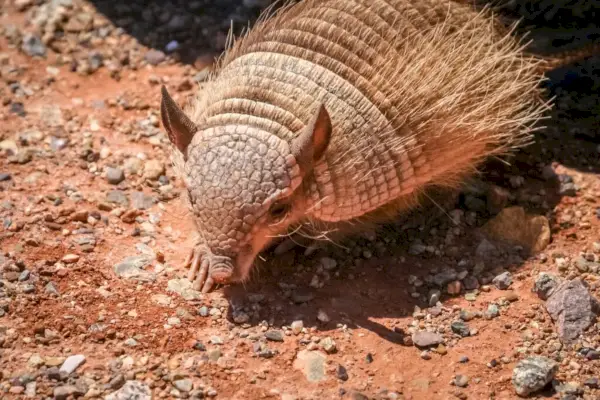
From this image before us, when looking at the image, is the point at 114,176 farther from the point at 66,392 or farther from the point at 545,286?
the point at 545,286

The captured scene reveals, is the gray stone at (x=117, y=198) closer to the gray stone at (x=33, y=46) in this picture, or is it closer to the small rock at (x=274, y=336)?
the small rock at (x=274, y=336)

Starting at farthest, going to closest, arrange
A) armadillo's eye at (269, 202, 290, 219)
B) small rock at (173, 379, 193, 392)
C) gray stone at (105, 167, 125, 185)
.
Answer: gray stone at (105, 167, 125, 185) → armadillo's eye at (269, 202, 290, 219) → small rock at (173, 379, 193, 392)

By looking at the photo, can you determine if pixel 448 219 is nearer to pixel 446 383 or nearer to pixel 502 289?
pixel 502 289

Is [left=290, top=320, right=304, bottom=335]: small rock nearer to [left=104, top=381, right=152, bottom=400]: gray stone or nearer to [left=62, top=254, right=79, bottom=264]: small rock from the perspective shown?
[left=104, top=381, right=152, bottom=400]: gray stone

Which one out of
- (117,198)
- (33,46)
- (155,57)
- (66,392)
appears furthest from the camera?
(33,46)

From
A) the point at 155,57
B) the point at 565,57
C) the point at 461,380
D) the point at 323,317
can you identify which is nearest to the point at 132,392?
the point at 323,317

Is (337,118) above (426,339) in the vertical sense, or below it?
above

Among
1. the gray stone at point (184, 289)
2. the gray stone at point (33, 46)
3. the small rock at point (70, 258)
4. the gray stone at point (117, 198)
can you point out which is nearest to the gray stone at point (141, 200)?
the gray stone at point (117, 198)

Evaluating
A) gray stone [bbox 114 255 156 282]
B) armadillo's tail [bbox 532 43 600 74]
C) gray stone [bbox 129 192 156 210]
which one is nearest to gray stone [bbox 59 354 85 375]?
gray stone [bbox 114 255 156 282]
